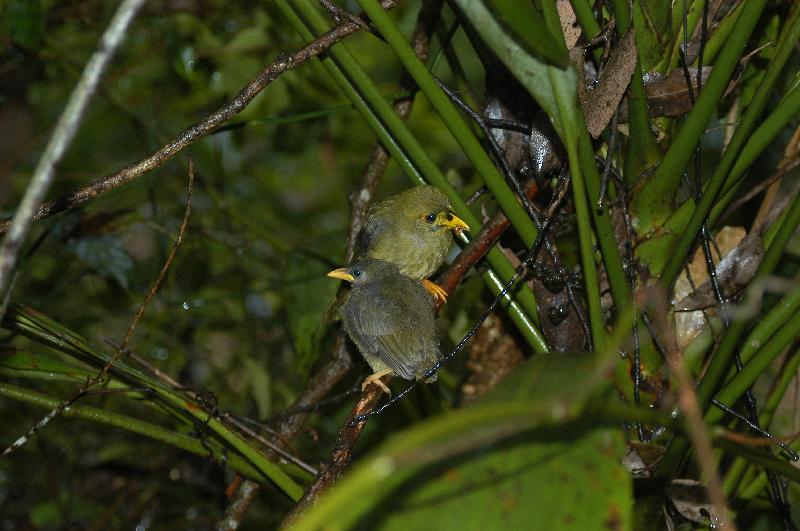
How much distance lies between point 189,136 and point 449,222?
1.10 m

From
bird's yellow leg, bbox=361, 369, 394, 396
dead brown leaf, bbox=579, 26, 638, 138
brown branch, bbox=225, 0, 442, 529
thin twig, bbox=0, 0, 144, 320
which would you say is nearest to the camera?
thin twig, bbox=0, 0, 144, 320

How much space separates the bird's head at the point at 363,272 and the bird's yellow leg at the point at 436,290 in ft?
0.32

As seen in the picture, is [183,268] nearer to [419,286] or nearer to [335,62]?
[419,286]

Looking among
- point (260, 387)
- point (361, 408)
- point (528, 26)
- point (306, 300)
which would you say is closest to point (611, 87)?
point (528, 26)

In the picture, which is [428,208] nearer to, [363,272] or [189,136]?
[363,272]

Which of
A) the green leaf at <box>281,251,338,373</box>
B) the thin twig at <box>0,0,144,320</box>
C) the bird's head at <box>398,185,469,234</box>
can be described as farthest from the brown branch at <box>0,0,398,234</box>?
the green leaf at <box>281,251,338,373</box>

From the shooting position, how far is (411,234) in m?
2.77

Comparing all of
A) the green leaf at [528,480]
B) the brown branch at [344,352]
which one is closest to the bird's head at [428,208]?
the brown branch at [344,352]

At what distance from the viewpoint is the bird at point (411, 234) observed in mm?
2756

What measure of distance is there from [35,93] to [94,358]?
2391mm

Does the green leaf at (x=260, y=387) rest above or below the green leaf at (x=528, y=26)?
below

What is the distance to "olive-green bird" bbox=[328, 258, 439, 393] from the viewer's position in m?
2.24

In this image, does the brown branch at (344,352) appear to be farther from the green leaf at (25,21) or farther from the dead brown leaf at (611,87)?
the green leaf at (25,21)

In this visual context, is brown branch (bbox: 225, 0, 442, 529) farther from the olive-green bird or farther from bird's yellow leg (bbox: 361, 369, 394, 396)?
bird's yellow leg (bbox: 361, 369, 394, 396)
